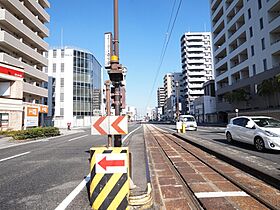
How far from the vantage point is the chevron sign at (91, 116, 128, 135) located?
13.9 feet

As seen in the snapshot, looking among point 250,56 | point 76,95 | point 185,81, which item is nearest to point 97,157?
point 250,56

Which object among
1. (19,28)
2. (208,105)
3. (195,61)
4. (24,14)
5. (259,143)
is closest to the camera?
(259,143)

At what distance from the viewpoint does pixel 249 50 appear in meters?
37.2

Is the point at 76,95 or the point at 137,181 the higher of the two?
the point at 76,95

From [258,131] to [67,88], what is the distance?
177ft

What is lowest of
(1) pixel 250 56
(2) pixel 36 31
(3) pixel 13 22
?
(1) pixel 250 56

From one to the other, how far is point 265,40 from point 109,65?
34.9 meters

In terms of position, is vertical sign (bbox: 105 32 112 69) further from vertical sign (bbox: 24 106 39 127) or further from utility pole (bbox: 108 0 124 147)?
vertical sign (bbox: 24 106 39 127)

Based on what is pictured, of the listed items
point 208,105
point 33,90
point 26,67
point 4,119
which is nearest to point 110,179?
point 4,119

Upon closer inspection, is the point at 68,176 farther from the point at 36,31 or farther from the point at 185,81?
the point at 185,81

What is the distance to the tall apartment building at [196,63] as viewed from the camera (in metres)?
92.3

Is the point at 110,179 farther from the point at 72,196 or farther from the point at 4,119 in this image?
the point at 4,119

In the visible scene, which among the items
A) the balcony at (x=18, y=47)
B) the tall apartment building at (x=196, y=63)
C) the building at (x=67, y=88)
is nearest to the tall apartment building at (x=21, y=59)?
the balcony at (x=18, y=47)

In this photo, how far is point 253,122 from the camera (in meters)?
9.96
